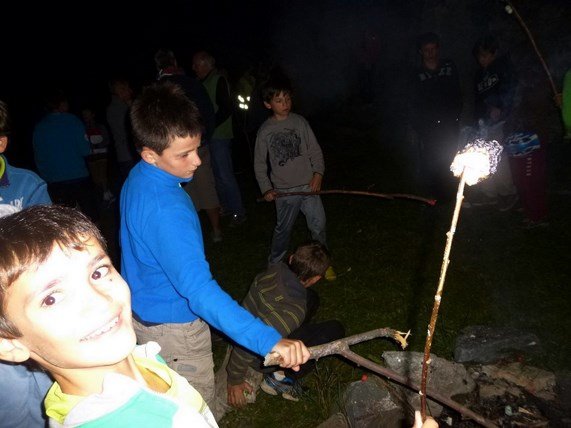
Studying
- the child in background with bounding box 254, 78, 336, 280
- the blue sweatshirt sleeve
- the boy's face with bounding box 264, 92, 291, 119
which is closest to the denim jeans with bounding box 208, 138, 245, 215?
the child in background with bounding box 254, 78, 336, 280

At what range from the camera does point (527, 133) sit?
517 cm

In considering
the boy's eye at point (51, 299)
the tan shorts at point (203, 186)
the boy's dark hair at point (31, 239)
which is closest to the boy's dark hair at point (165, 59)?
the tan shorts at point (203, 186)

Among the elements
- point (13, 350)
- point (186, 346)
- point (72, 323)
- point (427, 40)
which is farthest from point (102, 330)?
point (427, 40)

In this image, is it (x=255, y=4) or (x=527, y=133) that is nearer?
(x=527, y=133)

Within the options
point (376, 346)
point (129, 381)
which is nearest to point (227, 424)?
point (376, 346)

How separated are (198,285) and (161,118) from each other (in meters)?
0.94

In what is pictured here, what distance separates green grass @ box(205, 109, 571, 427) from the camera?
3785 mm

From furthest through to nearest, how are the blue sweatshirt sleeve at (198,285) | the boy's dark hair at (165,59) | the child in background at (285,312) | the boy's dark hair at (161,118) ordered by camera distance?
the boy's dark hair at (165,59)
the child in background at (285,312)
the boy's dark hair at (161,118)
the blue sweatshirt sleeve at (198,285)

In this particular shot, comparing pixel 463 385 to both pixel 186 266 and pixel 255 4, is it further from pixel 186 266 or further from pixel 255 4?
pixel 255 4

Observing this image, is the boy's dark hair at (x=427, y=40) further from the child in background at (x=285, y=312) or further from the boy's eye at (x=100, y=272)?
the boy's eye at (x=100, y=272)

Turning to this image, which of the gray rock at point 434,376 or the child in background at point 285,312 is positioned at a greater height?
the child in background at point 285,312

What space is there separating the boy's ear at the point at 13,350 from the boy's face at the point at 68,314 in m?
0.01

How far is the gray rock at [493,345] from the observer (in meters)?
3.62

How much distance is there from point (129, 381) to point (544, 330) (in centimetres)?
425
